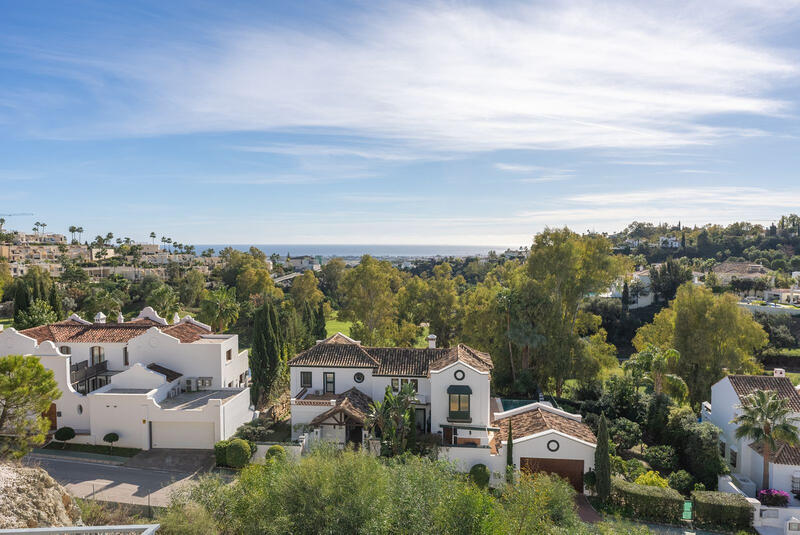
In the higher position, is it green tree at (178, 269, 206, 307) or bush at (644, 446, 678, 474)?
green tree at (178, 269, 206, 307)

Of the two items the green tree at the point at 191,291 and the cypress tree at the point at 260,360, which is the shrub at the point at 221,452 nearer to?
the cypress tree at the point at 260,360

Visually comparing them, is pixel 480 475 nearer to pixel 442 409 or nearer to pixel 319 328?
pixel 442 409

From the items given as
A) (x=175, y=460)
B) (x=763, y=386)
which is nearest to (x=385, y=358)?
(x=175, y=460)

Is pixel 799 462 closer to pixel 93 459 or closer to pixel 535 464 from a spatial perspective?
pixel 535 464

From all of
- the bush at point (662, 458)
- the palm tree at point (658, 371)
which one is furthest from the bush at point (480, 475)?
the palm tree at point (658, 371)

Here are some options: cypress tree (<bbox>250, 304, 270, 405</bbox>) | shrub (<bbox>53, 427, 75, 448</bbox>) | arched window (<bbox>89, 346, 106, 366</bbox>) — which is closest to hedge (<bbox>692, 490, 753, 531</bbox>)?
cypress tree (<bbox>250, 304, 270, 405</bbox>)

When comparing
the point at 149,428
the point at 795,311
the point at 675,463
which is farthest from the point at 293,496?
the point at 795,311

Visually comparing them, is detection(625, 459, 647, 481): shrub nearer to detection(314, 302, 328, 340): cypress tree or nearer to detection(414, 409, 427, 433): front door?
detection(414, 409, 427, 433): front door
